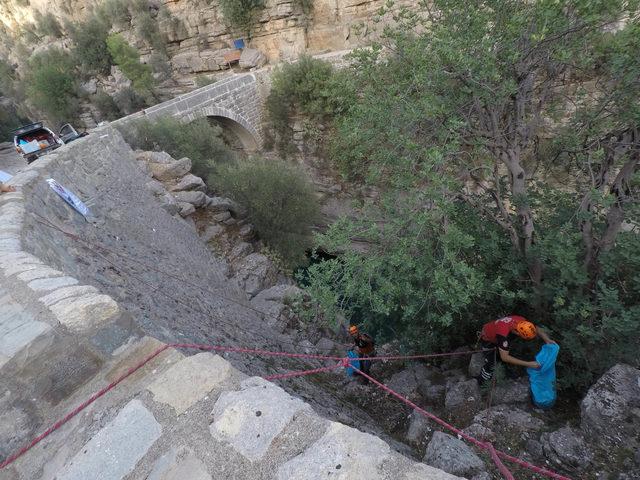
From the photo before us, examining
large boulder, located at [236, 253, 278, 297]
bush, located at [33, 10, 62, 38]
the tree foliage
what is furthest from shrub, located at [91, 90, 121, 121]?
the tree foliage

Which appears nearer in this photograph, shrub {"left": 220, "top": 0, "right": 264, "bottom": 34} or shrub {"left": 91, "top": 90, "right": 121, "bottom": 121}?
shrub {"left": 220, "top": 0, "right": 264, "bottom": 34}

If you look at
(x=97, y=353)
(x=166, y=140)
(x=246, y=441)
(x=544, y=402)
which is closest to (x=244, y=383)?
(x=246, y=441)

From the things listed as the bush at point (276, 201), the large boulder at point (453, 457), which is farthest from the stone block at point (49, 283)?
the bush at point (276, 201)

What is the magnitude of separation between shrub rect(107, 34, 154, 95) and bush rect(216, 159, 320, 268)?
15.2 metres

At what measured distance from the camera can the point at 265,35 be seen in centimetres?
1931

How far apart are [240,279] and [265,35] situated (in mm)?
16350

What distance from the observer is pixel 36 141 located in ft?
31.8

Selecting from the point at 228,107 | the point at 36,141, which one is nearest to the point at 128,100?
the point at 228,107

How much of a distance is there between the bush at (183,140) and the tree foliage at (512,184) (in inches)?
272

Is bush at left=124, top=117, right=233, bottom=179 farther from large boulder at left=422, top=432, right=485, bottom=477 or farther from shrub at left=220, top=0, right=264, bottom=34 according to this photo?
shrub at left=220, top=0, right=264, bottom=34

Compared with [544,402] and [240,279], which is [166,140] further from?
[544,402]

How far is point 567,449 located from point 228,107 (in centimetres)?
1454

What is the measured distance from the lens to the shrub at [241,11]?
734 inches

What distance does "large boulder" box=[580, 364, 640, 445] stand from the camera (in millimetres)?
3012
